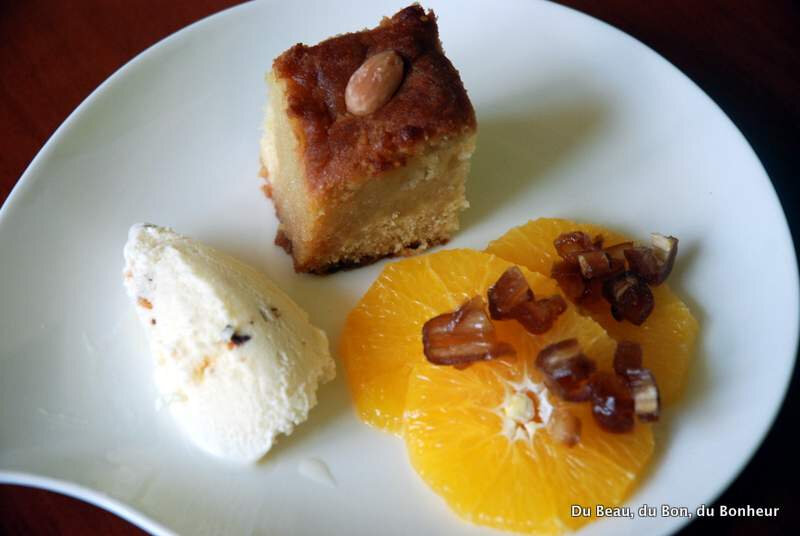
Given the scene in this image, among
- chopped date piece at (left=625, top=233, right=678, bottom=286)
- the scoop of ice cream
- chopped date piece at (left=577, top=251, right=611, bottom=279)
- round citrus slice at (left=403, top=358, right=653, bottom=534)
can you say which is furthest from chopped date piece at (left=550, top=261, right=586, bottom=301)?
the scoop of ice cream

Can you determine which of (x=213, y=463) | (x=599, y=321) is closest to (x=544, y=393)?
(x=599, y=321)

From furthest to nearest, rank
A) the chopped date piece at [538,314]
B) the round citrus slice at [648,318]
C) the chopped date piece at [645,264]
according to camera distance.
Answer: the chopped date piece at [645,264] < the round citrus slice at [648,318] < the chopped date piece at [538,314]

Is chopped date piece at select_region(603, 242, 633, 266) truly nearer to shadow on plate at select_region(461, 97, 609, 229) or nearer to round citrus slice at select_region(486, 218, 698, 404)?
round citrus slice at select_region(486, 218, 698, 404)

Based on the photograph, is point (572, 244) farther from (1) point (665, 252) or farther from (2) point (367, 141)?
(2) point (367, 141)

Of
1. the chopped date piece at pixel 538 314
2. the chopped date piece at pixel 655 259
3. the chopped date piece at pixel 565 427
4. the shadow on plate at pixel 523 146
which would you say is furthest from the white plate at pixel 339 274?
the chopped date piece at pixel 538 314

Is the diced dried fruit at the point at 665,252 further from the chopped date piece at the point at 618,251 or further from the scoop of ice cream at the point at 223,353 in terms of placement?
the scoop of ice cream at the point at 223,353
